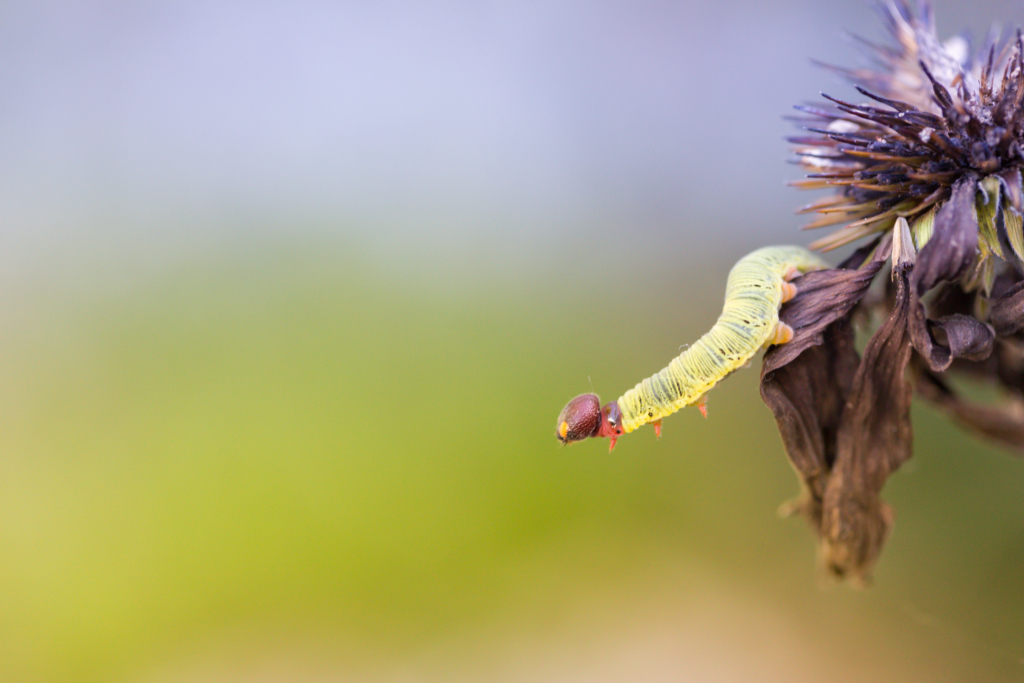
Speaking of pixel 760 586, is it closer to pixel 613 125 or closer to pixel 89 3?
pixel 613 125

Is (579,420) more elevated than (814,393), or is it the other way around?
(579,420)

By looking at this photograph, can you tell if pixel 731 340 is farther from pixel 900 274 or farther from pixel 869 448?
pixel 869 448

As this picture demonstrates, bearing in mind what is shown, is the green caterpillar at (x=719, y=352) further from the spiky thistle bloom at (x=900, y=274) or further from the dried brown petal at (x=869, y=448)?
the dried brown petal at (x=869, y=448)

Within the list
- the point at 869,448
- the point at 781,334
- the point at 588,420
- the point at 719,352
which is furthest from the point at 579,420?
A: the point at 869,448

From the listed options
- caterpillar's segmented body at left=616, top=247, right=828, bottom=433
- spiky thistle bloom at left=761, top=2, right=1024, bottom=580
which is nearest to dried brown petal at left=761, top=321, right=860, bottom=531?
spiky thistle bloom at left=761, top=2, right=1024, bottom=580

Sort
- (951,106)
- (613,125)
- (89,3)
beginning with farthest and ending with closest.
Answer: (613,125), (89,3), (951,106)

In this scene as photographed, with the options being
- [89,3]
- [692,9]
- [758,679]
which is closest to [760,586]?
[758,679]

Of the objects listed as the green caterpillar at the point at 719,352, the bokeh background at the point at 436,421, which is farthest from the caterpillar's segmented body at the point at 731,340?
the bokeh background at the point at 436,421

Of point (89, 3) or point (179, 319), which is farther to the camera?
point (89, 3)
